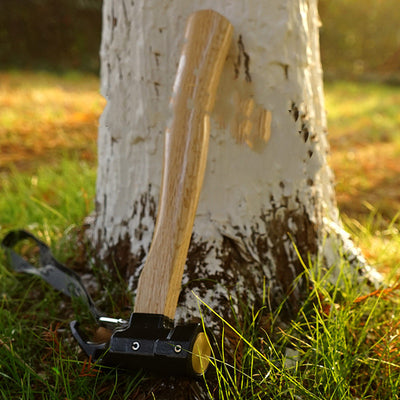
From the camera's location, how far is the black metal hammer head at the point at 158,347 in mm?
1146

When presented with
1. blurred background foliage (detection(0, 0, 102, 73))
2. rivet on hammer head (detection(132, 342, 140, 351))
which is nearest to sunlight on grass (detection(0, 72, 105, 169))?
blurred background foliage (detection(0, 0, 102, 73))

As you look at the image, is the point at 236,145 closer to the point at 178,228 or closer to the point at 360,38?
the point at 178,228

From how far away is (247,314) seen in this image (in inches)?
59.6

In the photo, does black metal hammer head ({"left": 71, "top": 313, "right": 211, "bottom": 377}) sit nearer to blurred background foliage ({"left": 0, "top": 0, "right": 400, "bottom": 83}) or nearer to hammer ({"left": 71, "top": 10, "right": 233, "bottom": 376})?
hammer ({"left": 71, "top": 10, "right": 233, "bottom": 376})

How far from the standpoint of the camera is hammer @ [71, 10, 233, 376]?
1.18 meters

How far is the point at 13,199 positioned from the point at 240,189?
66.0 inches

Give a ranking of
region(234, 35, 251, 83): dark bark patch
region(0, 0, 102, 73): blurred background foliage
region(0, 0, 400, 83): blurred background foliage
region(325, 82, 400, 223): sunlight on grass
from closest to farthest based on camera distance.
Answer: region(234, 35, 251, 83): dark bark patch < region(325, 82, 400, 223): sunlight on grass < region(0, 0, 102, 73): blurred background foliage < region(0, 0, 400, 83): blurred background foliage

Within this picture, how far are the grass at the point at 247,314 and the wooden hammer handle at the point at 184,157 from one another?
246 millimetres

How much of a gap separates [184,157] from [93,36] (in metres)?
9.75

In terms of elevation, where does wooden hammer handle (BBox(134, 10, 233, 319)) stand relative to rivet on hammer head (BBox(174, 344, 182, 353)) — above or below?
above

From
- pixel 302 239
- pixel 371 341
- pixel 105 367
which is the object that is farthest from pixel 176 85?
pixel 371 341

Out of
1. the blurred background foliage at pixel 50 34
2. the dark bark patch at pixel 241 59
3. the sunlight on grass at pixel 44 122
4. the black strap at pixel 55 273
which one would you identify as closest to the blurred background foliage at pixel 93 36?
the blurred background foliage at pixel 50 34

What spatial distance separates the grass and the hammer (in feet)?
0.38

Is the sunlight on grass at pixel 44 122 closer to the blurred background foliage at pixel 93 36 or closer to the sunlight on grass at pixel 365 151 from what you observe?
the sunlight on grass at pixel 365 151
